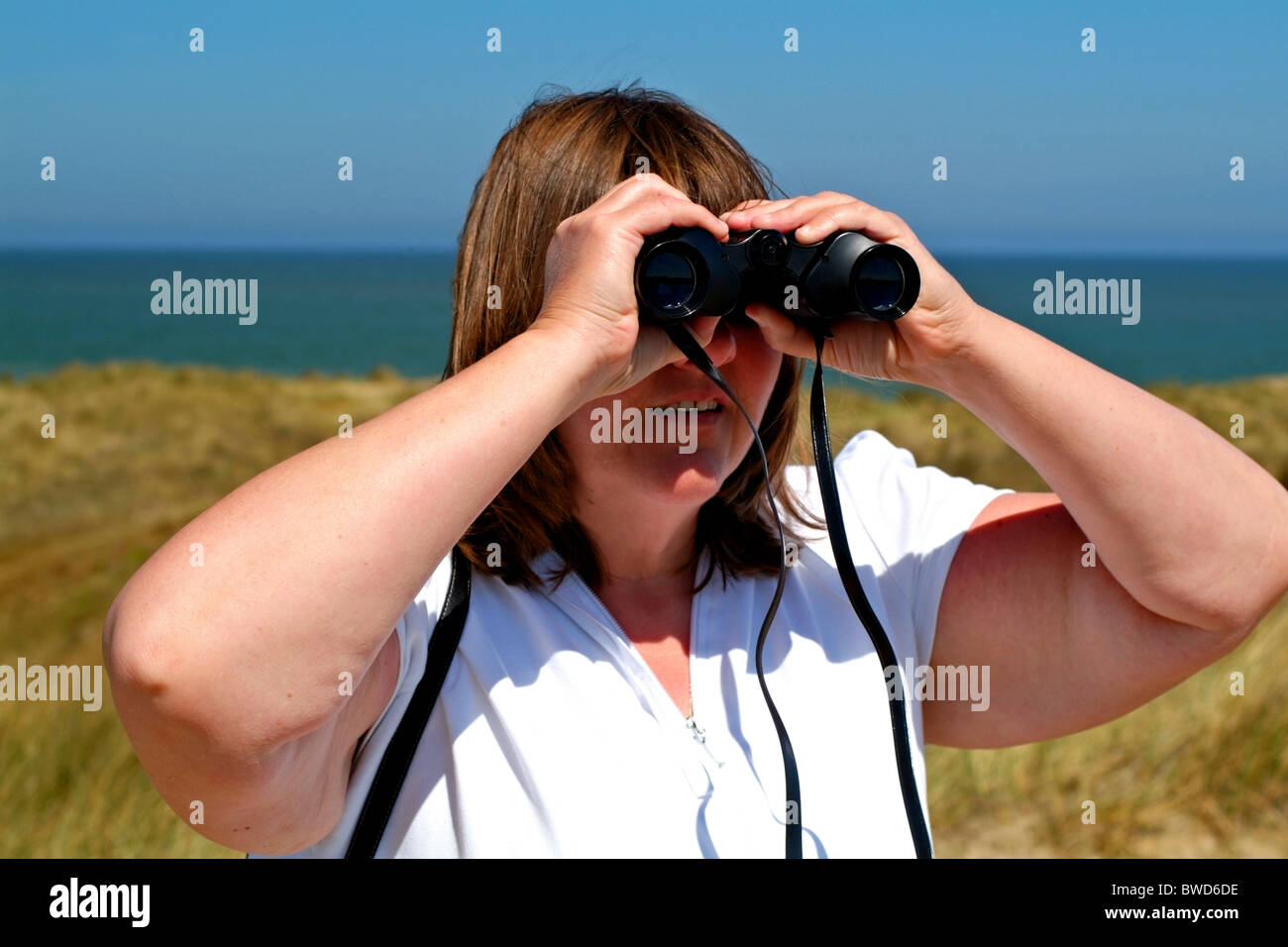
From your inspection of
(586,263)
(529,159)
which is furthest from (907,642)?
(529,159)

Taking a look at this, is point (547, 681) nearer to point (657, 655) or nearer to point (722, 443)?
point (657, 655)

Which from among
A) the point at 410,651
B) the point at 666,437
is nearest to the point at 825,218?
the point at 666,437

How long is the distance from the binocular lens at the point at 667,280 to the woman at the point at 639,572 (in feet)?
0.13

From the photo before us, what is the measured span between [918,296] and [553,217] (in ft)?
1.86

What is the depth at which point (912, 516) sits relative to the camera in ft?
6.63

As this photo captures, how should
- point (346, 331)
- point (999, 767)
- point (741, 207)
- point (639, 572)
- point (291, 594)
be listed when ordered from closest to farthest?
point (291, 594), point (741, 207), point (639, 572), point (999, 767), point (346, 331)

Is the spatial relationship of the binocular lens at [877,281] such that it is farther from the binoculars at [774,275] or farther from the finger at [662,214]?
the finger at [662,214]

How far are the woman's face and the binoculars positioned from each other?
15 centimetres

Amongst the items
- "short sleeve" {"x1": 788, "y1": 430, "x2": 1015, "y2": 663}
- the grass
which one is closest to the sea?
the grass

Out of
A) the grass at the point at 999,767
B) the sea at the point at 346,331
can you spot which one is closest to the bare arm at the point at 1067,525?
the grass at the point at 999,767

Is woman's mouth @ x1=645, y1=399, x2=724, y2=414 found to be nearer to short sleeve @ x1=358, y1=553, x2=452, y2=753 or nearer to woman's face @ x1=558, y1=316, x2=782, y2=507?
woman's face @ x1=558, y1=316, x2=782, y2=507

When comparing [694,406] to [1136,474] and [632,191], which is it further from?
[1136,474]

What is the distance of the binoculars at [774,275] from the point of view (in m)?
1.69

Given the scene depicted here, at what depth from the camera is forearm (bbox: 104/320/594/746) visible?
1393mm
